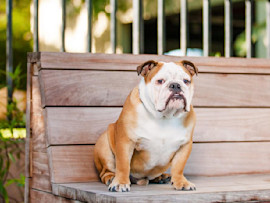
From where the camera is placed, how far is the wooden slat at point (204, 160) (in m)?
2.07

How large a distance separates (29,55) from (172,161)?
903 millimetres

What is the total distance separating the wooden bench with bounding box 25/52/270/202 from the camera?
209cm

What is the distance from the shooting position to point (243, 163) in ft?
7.77

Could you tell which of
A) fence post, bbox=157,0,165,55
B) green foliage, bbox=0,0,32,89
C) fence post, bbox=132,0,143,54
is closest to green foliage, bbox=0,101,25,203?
fence post, bbox=132,0,143,54

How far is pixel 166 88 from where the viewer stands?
1.69 metres

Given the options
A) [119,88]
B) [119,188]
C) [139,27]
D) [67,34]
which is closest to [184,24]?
[139,27]

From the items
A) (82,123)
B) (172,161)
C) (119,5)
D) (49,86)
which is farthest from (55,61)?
(119,5)

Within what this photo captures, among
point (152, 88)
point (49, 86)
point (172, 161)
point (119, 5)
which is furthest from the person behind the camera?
point (119, 5)

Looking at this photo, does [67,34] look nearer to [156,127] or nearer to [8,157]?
[8,157]

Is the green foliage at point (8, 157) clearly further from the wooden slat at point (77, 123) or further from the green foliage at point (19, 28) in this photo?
the green foliage at point (19, 28)

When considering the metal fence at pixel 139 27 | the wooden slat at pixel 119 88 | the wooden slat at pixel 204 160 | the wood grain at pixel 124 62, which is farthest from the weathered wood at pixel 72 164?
the metal fence at pixel 139 27

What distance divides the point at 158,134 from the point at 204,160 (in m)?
0.60

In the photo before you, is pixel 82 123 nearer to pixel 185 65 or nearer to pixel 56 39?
pixel 185 65

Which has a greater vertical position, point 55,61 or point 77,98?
point 55,61
